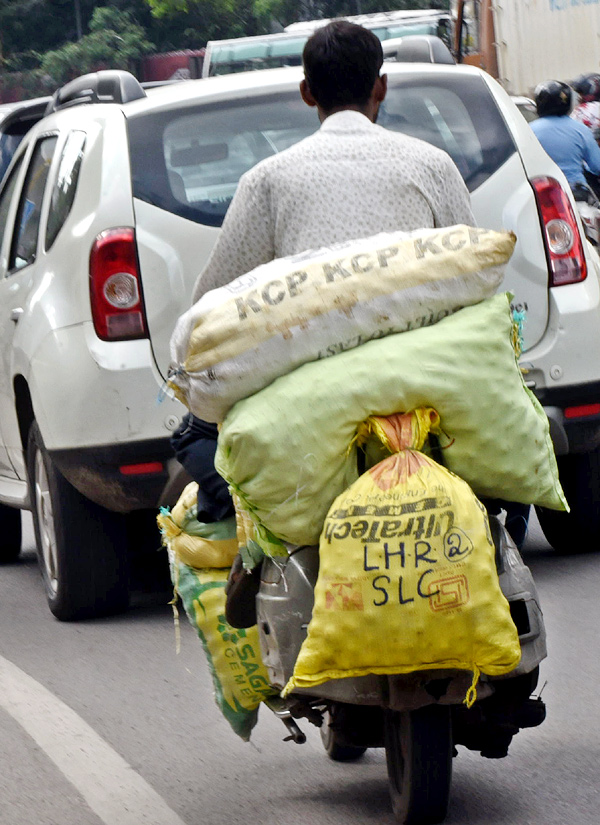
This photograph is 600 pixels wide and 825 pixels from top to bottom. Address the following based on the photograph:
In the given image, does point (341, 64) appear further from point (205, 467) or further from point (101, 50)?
point (101, 50)

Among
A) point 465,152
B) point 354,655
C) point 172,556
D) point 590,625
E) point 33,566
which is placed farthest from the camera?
point 33,566

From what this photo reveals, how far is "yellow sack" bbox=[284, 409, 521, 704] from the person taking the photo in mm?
3057

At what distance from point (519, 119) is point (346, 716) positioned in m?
3.26

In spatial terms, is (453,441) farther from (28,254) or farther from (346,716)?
(28,254)

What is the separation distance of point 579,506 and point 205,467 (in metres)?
2.99

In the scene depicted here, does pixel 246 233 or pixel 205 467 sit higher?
pixel 246 233

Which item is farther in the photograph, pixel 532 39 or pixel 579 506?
pixel 532 39

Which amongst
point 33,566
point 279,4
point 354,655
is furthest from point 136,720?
point 279,4

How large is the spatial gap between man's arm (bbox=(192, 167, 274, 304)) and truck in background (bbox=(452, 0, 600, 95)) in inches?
694

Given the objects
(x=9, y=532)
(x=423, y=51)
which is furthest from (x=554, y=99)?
(x=9, y=532)

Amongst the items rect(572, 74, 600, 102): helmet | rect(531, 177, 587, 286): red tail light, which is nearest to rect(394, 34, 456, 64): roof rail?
rect(531, 177, 587, 286): red tail light

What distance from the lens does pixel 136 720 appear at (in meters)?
4.85

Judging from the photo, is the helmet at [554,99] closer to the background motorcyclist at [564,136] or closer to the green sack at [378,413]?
the background motorcyclist at [564,136]

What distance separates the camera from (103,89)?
6246mm
